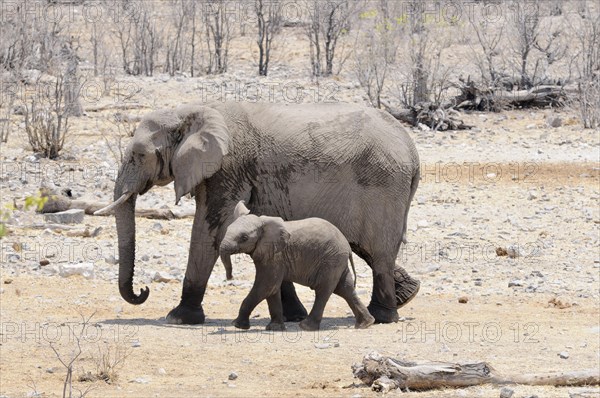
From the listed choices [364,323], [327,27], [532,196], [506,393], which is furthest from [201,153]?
[327,27]

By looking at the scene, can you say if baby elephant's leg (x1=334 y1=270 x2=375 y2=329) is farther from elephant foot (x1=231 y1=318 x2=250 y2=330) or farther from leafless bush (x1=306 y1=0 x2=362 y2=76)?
leafless bush (x1=306 y1=0 x2=362 y2=76)

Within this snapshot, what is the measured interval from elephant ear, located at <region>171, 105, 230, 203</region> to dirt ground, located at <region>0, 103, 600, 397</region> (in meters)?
1.24

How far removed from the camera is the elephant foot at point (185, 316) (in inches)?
432

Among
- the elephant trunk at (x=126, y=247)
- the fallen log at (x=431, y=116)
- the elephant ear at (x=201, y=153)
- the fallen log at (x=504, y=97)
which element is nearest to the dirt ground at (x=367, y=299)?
the elephant trunk at (x=126, y=247)

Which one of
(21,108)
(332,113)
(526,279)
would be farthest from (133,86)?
(332,113)

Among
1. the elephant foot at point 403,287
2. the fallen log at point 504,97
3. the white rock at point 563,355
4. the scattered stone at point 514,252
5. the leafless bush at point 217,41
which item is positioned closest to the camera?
the white rock at point 563,355

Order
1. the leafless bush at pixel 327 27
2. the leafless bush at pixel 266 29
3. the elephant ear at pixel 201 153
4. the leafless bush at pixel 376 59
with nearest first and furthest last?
1. the elephant ear at pixel 201 153
2. the leafless bush at pixel 376 59
3. the leafless bush at pixel 327 27
4. the leafless bush at pixel 266 29

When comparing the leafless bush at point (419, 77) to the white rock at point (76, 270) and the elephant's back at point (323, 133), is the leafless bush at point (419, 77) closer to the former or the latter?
the white rock at point (76, 270)

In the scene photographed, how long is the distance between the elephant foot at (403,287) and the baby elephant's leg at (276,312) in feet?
5.07

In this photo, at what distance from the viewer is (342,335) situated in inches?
404

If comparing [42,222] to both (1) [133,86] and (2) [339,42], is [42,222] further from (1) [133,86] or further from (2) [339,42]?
(2) [339,42]

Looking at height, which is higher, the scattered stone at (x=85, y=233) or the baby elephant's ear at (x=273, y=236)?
the baby elephant's ear at (x=273, y=236)

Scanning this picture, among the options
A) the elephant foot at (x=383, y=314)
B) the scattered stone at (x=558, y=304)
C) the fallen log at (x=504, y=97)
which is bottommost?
the scattered stone at (x=558, y=304)

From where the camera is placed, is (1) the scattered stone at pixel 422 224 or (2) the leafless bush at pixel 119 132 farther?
(2) the leafless bush at pixel 119 132
